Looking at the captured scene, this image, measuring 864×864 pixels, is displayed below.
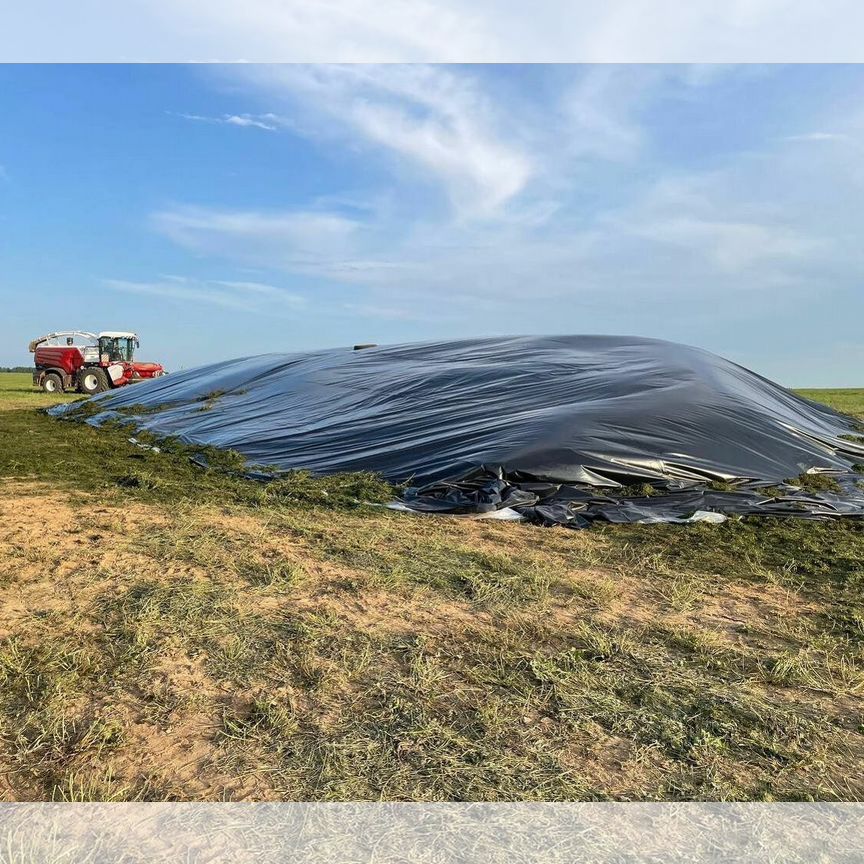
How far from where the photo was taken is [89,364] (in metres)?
19.0

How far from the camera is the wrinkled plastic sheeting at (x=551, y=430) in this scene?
4590 mm

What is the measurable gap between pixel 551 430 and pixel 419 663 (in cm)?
312

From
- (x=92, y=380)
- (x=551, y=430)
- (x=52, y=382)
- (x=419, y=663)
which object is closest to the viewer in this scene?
(x=419, y=663)

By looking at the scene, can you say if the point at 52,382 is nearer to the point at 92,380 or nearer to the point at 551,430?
the point at 92,380

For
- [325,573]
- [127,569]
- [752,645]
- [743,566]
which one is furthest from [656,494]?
[127,569]

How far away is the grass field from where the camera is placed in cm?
161

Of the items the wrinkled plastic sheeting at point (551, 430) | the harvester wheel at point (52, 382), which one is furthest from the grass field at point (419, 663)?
the harvester wheel at point (52, 382)

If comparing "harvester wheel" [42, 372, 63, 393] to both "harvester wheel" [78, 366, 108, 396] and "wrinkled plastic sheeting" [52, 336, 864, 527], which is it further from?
"wrinkled plastic sheeting" [52, 336, 864, 527]

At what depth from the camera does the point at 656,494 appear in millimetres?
4609

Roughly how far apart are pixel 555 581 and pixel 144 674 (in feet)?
5.58

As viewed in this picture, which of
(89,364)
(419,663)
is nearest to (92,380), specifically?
(89,364)

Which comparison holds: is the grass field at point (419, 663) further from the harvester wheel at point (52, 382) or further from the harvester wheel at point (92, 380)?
the harvester wheel at point (52, 382)

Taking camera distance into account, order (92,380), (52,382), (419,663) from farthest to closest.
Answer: (52,382) → (92,380) → (419,663)

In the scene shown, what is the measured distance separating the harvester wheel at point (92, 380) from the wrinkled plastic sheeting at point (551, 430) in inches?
392
